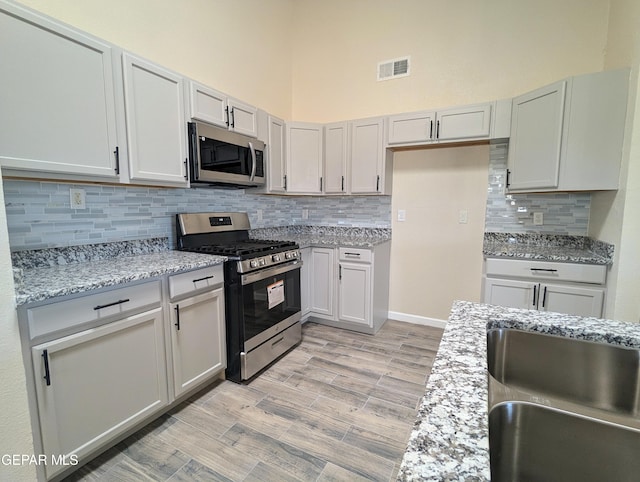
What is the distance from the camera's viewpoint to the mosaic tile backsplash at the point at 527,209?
2533 millimetres

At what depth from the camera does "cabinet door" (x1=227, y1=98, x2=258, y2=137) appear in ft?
7.90

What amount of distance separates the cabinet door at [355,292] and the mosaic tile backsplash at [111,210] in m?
0.71

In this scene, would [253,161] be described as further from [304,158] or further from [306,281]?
[306,281]

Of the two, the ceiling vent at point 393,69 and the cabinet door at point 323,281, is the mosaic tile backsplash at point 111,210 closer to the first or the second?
the cabinet door at point 323,281

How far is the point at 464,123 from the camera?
8.70ft

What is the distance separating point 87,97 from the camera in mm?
1536

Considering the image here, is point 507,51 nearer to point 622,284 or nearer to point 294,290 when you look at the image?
point 622,284

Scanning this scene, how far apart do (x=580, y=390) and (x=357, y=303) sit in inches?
85.7

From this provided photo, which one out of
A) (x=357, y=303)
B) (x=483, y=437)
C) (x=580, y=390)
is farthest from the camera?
(x=357, y=303)

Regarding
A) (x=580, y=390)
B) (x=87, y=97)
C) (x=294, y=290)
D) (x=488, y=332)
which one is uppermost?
(x=87, y=97)

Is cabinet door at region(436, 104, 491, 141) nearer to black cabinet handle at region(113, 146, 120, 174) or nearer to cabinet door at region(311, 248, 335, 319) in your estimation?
cabinet door at region(311, 248, 335, 319)

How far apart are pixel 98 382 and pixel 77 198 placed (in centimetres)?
105

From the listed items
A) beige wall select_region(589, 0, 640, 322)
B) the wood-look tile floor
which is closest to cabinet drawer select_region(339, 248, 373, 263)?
the wood-look tile floor

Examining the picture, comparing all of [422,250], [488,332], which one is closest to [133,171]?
[488,332]
